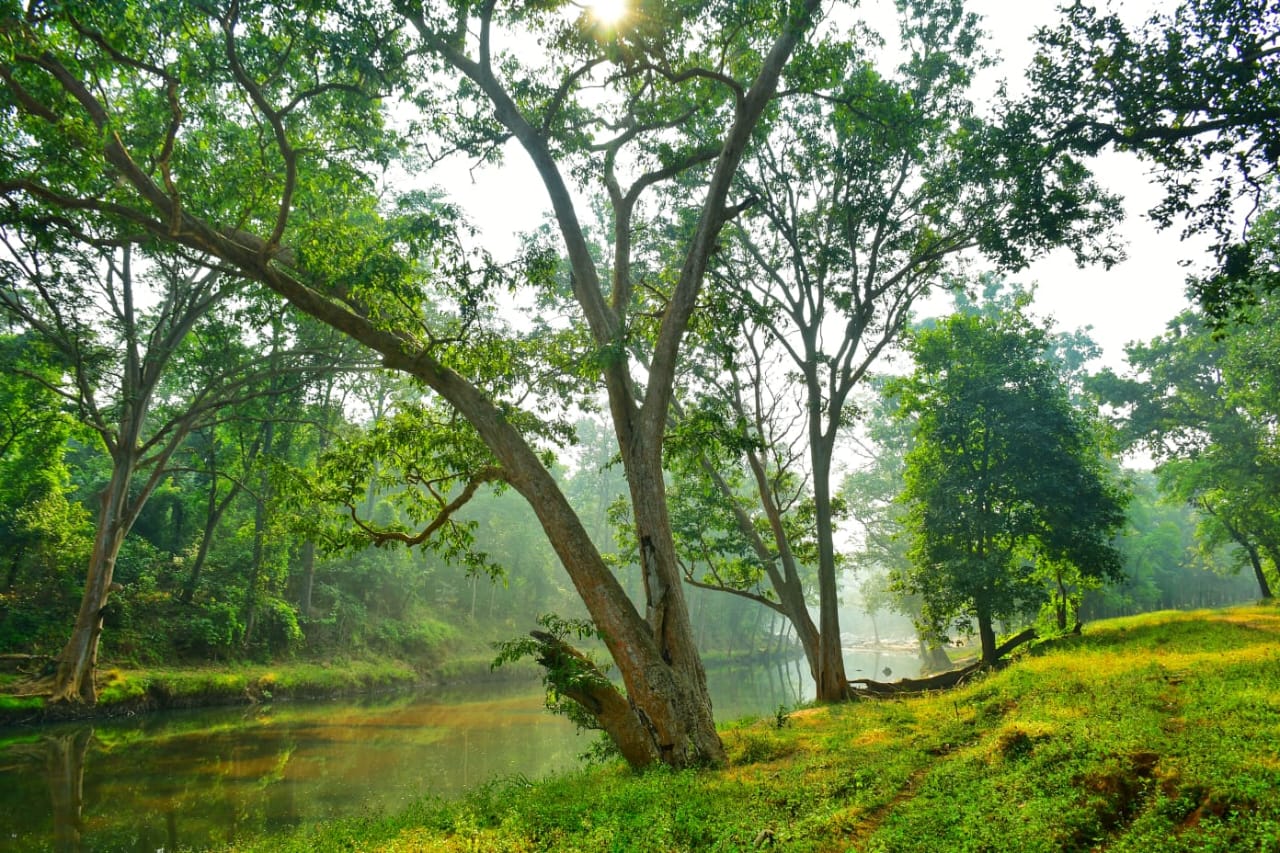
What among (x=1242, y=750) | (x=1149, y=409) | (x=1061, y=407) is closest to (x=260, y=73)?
(x=1242, y=750)

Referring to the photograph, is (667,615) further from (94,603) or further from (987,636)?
(94,603)

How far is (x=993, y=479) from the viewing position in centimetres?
1842

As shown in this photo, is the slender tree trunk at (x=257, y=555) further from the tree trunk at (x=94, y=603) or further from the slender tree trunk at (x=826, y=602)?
the slender tree trunk at (x=826, y=602)

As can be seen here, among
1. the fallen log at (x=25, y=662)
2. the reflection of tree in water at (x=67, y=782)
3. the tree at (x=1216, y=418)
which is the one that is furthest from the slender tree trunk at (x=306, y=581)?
the tree at (x=1216, y=418)

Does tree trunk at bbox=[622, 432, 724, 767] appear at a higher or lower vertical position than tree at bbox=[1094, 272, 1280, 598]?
lower

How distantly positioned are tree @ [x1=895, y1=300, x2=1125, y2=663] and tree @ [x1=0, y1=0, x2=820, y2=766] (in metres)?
12.7

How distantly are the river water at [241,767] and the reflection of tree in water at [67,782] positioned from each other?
2 centimetres

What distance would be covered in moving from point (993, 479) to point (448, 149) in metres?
17.1

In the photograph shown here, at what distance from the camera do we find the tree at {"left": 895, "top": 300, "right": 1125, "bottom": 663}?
17406 millimetres

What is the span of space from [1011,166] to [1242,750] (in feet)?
30.2

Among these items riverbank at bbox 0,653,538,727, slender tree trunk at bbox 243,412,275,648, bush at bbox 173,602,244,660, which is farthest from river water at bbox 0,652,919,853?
slender tree trunk at bbox 243,412,275,648

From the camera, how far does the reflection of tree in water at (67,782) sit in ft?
26.6

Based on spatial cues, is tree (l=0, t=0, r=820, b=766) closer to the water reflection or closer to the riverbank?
the water reflection

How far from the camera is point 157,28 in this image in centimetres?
870
